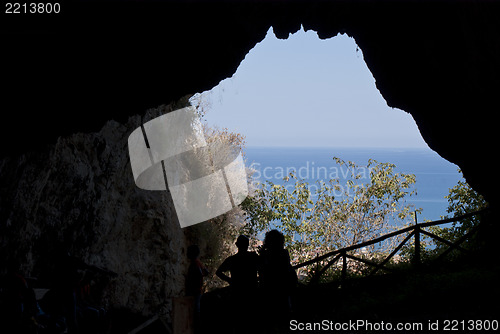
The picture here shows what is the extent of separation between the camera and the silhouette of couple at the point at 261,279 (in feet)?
21.3

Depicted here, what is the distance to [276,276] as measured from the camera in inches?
257

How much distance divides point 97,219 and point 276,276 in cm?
991

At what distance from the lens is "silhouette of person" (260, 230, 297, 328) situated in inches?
255

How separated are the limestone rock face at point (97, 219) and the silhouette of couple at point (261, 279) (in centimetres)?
416

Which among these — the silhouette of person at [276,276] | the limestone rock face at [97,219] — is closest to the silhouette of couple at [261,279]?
the silhouette of person at [276,276]

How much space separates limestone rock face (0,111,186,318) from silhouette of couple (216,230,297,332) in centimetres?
416

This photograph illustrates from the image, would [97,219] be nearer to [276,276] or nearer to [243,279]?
[243,279]

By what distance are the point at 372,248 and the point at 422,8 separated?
1686 centimetres

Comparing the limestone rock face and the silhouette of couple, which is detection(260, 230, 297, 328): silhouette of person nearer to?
the silhouette of couple

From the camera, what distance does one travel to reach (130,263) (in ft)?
62.1

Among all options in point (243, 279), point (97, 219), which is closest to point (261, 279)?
point (243, 279)

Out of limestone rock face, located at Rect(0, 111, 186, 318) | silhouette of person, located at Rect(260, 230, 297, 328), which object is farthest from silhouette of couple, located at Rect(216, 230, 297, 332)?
limestone rock face, located at Rect(0, 111, 186, 318)

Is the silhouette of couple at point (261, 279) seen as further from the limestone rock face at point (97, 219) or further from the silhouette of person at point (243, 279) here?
the limestone rock face at point (97, 219)

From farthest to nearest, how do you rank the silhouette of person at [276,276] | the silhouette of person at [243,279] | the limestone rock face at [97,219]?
1. the limestone rock face at [97,219]
2. the silhouette of person at [243,279]
3. the silhouette of person at [276,276]
